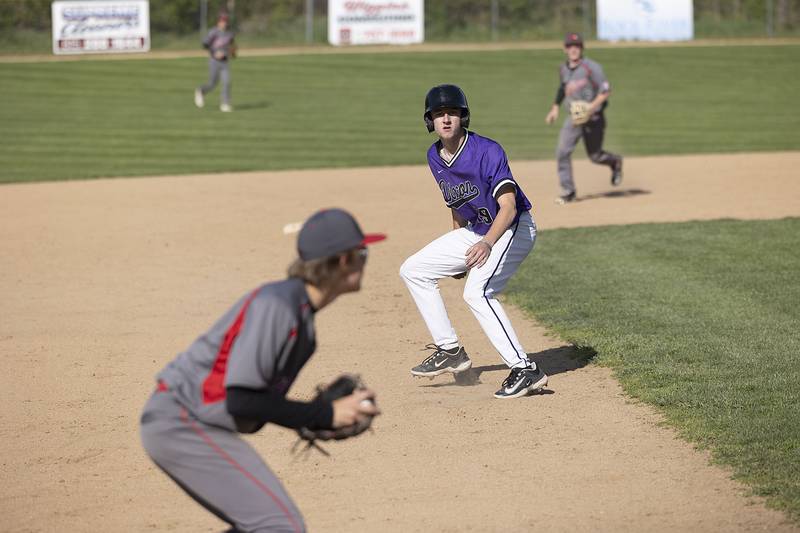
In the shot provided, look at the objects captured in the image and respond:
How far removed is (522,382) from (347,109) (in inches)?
794

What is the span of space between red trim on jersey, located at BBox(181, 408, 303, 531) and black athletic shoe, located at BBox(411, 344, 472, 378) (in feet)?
12.8

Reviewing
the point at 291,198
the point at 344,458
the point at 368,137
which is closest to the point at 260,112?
the point at 368,137

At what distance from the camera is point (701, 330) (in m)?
9.07

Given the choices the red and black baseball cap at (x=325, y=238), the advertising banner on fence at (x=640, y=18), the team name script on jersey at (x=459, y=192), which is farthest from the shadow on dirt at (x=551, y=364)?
the advertising banner on fence at (x=640, y=18)

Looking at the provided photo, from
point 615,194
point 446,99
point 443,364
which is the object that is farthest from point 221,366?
point 615,194

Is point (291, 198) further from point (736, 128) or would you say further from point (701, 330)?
point (736, 128)

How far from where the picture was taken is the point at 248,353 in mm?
3879

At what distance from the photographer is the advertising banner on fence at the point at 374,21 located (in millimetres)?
36500

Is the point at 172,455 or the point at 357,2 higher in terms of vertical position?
the point at 357,2

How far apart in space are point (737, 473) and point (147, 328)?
215 inches

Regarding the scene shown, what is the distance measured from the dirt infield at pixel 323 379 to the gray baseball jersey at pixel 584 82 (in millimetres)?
1588

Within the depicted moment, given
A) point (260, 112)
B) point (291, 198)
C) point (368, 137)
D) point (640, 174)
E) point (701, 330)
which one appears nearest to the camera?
point (701, 330)

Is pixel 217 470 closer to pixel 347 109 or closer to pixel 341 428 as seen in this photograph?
pixel 341 428

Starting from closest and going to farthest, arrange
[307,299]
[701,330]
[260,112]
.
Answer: [307,299], [701,330], [260,112]
